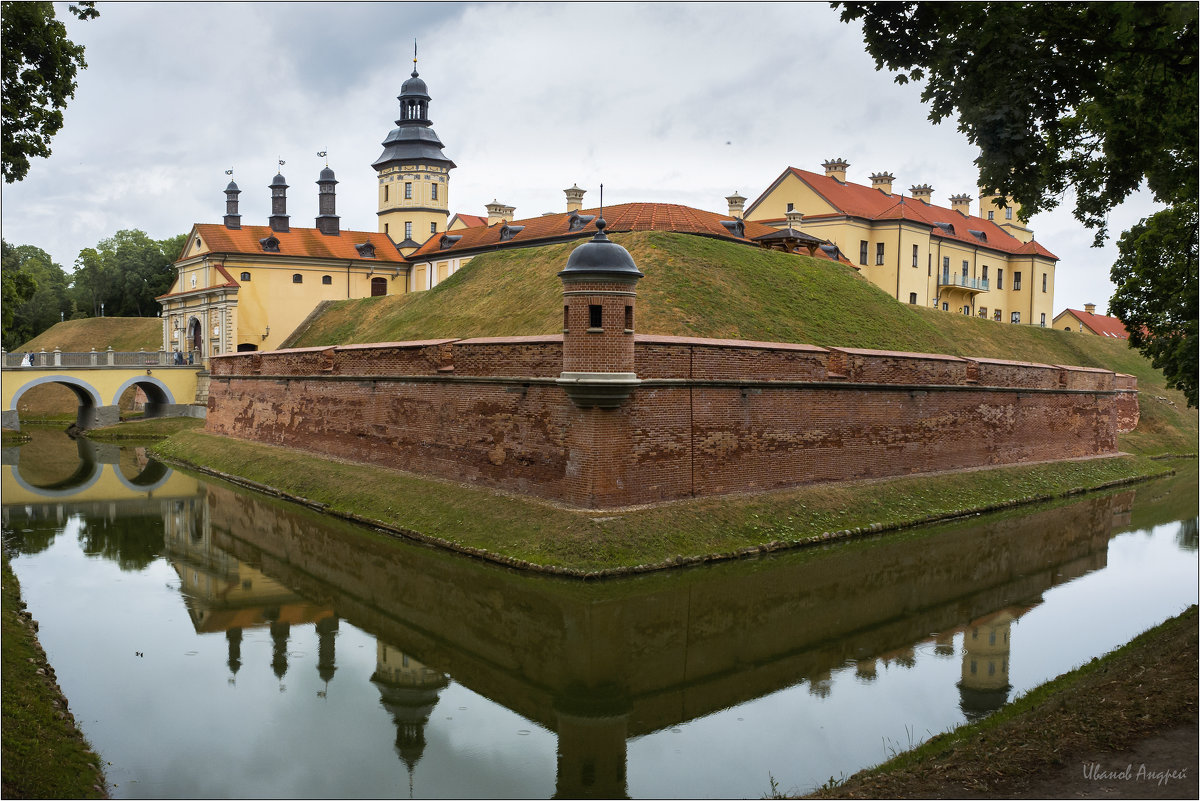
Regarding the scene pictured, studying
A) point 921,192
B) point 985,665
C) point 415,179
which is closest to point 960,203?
point 921,192

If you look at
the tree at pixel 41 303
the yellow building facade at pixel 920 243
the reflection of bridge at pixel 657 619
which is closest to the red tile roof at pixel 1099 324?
the yellow building facade at pixel 920 243

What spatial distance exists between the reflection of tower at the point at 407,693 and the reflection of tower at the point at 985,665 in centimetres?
555

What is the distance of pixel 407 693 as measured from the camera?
1079 cm

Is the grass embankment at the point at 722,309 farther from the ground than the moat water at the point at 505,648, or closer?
farther from the ground

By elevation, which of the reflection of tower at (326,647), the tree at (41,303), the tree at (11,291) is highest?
the tree at (41,303)

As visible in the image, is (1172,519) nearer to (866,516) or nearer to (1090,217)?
(866,516)

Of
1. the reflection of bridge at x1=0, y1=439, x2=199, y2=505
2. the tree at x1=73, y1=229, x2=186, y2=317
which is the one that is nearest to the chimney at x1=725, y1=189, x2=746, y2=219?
the reflection of bridge at x1=0, y1=439, x2=199, y2=505

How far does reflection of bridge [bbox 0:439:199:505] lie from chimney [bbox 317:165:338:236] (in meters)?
25.0

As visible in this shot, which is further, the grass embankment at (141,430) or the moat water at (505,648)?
the grass embankment at (141,430)

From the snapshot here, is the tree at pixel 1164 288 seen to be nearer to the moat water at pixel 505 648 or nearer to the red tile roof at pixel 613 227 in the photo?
the moat water at pixel 505 648

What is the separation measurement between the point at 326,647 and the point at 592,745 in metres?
4.52

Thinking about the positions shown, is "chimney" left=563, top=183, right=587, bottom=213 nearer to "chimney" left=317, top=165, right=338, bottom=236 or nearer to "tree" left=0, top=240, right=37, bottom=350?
"chimney" left=317, top=165, right=338, bottom=236

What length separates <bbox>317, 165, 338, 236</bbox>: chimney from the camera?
56031 millimetres

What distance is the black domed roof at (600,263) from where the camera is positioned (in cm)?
1647
